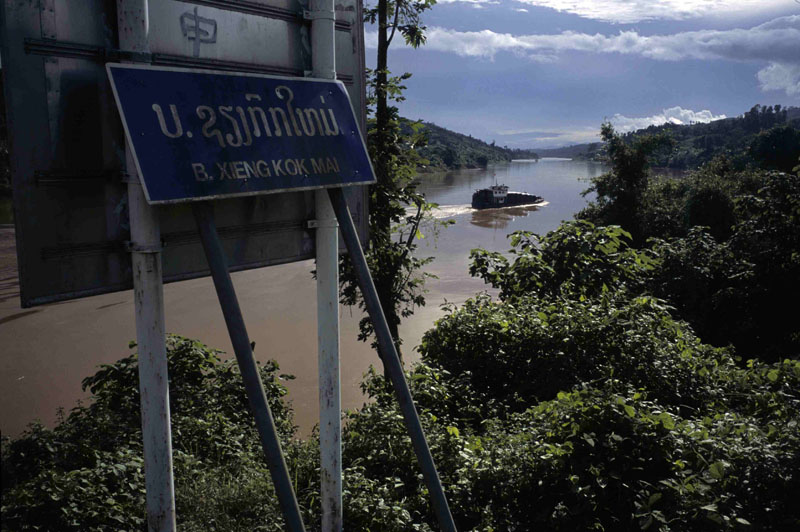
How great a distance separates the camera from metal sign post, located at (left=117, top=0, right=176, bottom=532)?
2.64 meters

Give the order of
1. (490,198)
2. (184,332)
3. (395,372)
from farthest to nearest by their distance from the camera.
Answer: (490,198), (184,332), (395,372)

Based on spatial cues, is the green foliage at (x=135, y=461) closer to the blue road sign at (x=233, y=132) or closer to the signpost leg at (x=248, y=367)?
the signpost leg at (x=248, y=367)

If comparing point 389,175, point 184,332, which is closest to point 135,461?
point 389,175

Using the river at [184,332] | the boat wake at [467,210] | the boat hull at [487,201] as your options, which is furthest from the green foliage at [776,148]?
the river at [184,332]

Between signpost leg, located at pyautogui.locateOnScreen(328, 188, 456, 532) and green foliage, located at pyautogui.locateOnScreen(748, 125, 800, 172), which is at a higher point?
green foliage, located at pyautogui.locateOnScreen(748, 125, 800, 172)

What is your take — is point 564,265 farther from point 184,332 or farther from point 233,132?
point 184,332

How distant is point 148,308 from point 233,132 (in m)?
0.91

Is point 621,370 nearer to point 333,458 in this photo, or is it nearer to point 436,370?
point 436,370

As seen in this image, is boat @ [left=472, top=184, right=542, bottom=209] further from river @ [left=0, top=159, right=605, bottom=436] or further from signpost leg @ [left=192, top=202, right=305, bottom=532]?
signpost leg @ [left=192, top=202, right=305, bottom=532]

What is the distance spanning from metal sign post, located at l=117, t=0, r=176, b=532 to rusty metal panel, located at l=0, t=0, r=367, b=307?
0.08m

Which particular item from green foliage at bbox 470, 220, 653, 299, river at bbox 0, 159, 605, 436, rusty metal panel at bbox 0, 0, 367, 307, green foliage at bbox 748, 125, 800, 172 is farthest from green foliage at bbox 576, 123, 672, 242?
rusty metal panel at bbox 0, 0, 367, 307

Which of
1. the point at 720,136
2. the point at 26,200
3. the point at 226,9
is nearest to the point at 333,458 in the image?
the point at 26,200

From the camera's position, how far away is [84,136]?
2.61 m

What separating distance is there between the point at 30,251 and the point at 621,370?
5657mm
